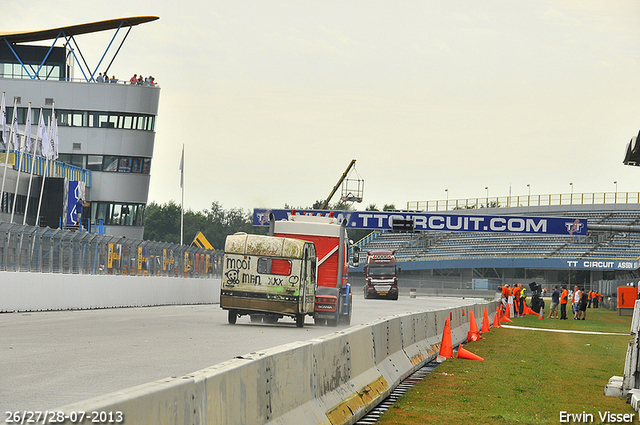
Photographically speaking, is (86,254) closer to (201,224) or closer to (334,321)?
(334,321)

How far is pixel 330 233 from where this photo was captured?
987 inches

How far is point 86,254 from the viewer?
28922 millimetres

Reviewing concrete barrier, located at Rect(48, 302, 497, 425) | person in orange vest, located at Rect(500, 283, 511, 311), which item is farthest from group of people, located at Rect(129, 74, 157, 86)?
concrete barrier, located at Rect(48, 302, 497, 425)

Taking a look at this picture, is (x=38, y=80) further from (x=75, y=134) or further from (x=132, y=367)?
(x=132, y=367)

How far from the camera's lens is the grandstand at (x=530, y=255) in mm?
85812

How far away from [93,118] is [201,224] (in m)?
82.4

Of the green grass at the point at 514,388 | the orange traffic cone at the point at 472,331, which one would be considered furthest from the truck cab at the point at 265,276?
the green grass at the point at 514,388

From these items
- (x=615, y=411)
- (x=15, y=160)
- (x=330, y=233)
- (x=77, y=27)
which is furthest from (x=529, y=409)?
(x=77, y=27)

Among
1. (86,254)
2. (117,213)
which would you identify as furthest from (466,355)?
(117,213)

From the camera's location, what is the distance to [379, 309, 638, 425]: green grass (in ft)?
31.9

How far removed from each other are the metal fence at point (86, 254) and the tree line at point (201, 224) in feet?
341

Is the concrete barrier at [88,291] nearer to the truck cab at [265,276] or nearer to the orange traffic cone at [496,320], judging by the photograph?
the truck cab at [265,276]

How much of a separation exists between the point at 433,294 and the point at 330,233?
64.9 metres

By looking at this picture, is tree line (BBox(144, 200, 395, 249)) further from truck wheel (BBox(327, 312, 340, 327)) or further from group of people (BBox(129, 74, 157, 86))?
truck wheel (BBox(327, 312, 340, 327))
